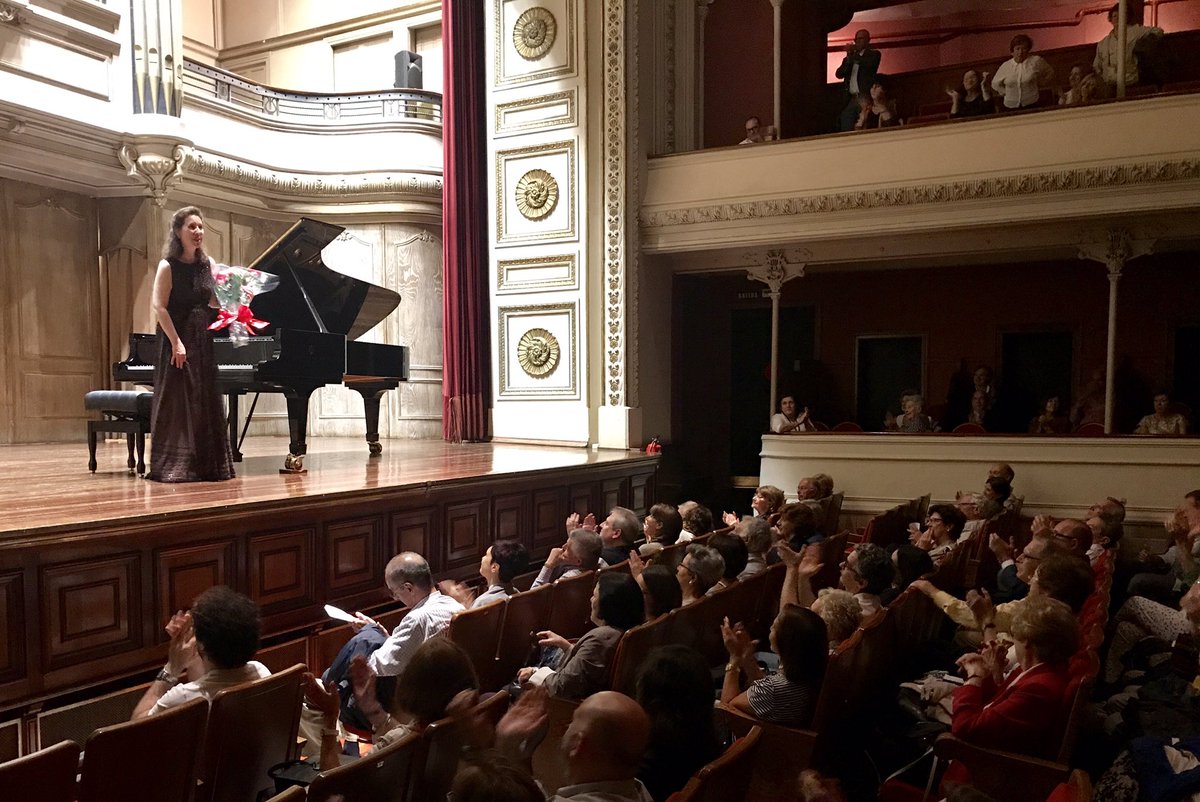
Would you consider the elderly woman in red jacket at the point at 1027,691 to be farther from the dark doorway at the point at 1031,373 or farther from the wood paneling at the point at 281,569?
the dark doorway at the point at 1031,373

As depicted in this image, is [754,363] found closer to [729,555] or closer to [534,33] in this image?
[534,33]

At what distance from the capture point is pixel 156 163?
301 inches

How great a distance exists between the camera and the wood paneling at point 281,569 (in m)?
3.56

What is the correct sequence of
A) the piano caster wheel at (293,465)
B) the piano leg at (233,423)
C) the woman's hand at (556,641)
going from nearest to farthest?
the woman's hand at (556,641) < the piano caster wheel at (293,465) < the piano leg at (233,423)

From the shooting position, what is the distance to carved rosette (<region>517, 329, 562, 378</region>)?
834cm

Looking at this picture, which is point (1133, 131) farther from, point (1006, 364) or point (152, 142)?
point (152, 142)

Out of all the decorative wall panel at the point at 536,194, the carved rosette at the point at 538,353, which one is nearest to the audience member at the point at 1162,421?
the carved rosette at the point at 538,353

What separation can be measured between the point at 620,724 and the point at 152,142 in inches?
303

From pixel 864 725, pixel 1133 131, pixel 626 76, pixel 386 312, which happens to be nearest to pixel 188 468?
pixel 386 312

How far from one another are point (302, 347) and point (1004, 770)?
4.20 meters

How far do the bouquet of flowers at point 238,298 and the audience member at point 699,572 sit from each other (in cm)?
300

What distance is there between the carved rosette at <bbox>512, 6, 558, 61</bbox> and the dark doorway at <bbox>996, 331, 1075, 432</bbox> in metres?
5.41

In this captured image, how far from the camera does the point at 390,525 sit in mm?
4246

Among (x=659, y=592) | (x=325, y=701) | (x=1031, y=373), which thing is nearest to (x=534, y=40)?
(x=1031, y=373)
